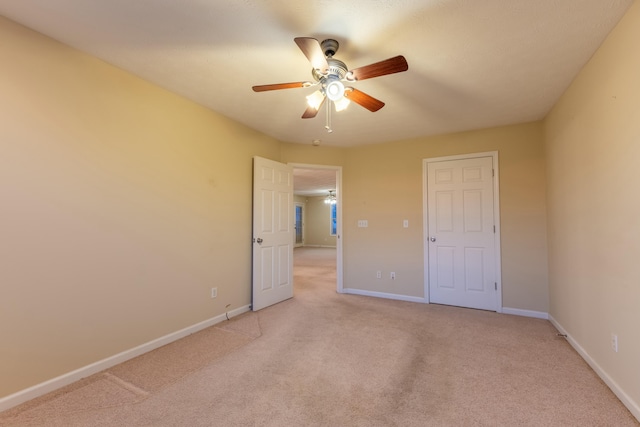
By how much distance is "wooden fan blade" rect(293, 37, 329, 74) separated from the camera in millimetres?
1624

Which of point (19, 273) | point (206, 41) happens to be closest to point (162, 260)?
point (19, 273)

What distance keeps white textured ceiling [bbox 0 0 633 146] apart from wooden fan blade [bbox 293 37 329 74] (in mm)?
238

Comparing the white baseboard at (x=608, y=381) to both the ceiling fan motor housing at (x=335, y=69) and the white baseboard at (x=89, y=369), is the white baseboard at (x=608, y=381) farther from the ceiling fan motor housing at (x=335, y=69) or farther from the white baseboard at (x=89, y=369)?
the white baseboard at (x=89, y=369)

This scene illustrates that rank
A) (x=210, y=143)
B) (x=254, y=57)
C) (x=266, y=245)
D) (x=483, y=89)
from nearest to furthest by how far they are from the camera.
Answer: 1. (x=254, y=57)
2. (x=483, y=89)
3. (x=210, y=143)
4. (x=266, y=245)

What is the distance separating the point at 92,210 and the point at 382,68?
7.64ft

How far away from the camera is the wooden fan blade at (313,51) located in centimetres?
162

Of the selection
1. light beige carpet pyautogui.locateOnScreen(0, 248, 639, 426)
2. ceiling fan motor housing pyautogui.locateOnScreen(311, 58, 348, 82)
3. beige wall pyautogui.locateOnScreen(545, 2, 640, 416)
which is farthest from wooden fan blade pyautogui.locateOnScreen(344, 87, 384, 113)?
light beige carpet pyautogui.locateOnScreen(0, 248, 639, 426)

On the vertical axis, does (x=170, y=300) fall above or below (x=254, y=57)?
below

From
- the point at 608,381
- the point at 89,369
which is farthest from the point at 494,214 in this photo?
the point at 89,369

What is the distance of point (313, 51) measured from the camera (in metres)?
1.74

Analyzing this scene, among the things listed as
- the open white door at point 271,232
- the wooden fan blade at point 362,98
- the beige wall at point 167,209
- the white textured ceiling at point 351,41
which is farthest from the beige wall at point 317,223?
the wooden fan blade at point 362,98

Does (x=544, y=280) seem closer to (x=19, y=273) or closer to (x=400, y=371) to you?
(x=400, y=371)

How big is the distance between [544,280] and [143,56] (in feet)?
15.2

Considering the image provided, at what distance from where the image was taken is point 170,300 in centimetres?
282
